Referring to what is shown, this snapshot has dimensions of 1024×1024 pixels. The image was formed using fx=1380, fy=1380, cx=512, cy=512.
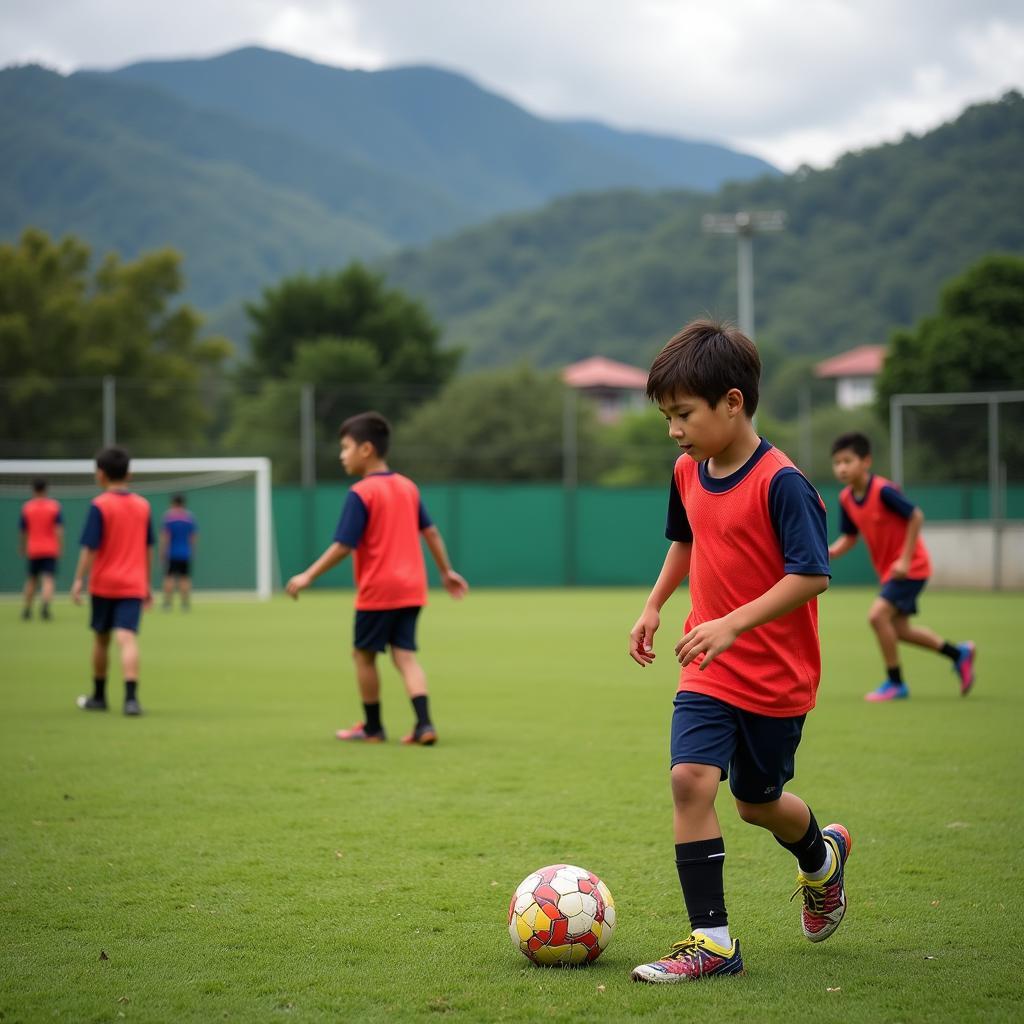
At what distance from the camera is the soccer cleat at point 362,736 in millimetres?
8703

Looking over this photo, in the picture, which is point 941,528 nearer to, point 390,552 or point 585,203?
point 390,552

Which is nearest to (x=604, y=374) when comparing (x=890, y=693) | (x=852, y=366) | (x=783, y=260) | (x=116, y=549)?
(x=783, y=260)

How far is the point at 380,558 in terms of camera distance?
27.5 ft

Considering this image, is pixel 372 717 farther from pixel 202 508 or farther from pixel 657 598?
pixel 202 508

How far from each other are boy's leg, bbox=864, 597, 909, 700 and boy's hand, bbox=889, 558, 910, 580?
0.24m

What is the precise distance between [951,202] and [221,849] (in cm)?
7283

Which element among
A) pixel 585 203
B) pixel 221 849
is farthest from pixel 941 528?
pixel 585 203

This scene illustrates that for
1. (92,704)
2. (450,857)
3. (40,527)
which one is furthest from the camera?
(40,527)

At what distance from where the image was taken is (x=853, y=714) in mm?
9883

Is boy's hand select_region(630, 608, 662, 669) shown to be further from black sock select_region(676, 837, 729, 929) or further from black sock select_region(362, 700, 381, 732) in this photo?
black sock select_region(362, 700, 381, 732)

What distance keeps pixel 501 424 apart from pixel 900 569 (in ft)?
126

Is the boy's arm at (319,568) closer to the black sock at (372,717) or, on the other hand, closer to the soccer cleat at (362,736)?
the black sock at (372,717)

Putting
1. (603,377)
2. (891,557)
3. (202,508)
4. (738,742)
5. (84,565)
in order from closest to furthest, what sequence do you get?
(738,742)
(84,565)
(891,557)
(202,508)
(603,377)

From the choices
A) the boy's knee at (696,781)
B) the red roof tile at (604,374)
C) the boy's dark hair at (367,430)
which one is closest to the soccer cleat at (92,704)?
the boy's dark hair at (367,430)
